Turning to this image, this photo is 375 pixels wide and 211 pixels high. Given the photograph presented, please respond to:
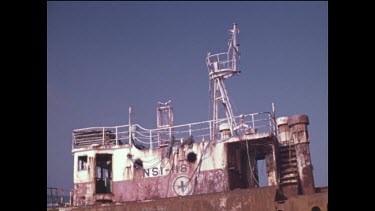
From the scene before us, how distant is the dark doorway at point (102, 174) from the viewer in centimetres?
1767

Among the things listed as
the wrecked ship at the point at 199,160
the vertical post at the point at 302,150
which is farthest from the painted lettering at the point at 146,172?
the vertical post at the point at 302,150

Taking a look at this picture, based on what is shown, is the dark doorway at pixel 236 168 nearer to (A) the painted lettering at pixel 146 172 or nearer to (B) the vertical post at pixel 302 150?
(B) the vertical post at pixel 302 150

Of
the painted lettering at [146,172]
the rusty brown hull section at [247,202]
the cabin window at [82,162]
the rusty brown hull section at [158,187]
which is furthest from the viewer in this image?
the cabin window at [82,162]

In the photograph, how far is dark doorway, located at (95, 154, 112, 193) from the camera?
58.0 feet

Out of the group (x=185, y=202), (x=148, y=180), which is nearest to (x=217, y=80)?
(x=148, y=180)

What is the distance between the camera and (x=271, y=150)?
51.5 feet

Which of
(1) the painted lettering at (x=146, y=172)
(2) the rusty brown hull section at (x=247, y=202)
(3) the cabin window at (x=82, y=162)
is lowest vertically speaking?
(2) the rusty brown hull section at (x=247, y=202)

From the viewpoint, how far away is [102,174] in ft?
66.5

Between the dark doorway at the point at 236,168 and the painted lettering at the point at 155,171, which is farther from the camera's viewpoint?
the painted lettering at the point at 155,171

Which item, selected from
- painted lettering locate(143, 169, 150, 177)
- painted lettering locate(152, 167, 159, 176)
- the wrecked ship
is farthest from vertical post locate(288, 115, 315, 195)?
painted lettering locate(143, 169, 150, 177)

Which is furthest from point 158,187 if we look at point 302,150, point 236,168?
point 302,150

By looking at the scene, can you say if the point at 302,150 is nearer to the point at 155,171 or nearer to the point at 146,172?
the point at 155,171

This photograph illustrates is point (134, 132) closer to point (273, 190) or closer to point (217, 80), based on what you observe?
point (217, 80)
